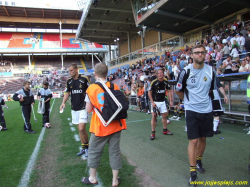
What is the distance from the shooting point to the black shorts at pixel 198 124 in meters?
3.00

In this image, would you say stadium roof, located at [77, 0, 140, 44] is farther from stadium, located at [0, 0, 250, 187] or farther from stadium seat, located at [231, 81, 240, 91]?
stadium seat, located at [231, 81, 240, 91]

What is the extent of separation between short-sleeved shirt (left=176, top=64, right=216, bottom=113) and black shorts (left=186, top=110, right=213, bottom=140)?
0.08 meters

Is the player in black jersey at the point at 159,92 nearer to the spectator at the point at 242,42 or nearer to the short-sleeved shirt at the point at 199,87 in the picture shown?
the short-sleeved shirt at the point at 199,87

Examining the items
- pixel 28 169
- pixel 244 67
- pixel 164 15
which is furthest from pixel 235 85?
pixel 164 15

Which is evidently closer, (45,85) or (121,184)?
(121,184)

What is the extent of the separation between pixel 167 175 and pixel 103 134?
4.58ft

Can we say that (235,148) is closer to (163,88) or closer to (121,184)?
(163,88)

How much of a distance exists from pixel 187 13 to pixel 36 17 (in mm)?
42641

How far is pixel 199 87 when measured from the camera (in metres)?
3.04

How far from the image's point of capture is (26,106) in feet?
23.4

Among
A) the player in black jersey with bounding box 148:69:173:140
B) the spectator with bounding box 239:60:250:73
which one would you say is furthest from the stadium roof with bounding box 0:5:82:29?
the player in black jersey with bounding box 148:69:173:140

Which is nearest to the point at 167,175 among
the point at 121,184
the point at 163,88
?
the point at 121,184

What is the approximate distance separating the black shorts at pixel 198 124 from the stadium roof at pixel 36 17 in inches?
1965

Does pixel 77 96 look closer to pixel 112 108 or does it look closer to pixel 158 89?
Result: pixel 112 108
